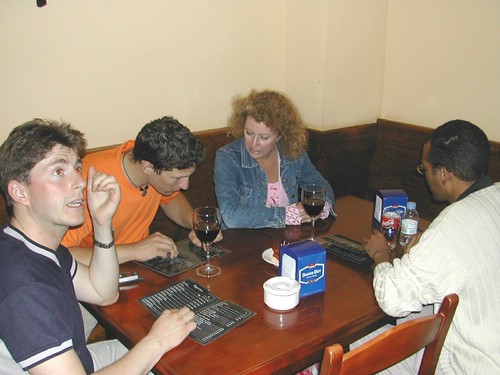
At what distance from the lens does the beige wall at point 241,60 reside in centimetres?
232

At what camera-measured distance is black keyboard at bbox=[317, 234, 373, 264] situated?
176 centimetres

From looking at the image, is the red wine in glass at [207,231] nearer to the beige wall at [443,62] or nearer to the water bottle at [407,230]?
the water bottle at [407,230]

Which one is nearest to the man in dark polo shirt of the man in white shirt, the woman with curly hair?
the man in white shirt

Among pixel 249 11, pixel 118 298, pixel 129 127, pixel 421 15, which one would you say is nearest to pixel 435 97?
pixel 421 15

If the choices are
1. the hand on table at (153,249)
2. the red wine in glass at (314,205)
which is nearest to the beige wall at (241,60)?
the hand on table at (153,249)

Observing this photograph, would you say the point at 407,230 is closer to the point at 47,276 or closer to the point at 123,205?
the point at 123,205

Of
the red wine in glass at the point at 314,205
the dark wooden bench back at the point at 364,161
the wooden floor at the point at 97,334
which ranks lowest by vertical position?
the wooden floor at the point at 97,334

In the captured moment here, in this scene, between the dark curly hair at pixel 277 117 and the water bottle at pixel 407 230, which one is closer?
the water bottle at pixel 407 230

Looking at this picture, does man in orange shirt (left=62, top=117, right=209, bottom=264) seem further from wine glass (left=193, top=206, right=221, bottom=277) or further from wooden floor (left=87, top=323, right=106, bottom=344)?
wooden floor (left=87, top=323, right=106, bottom=344)

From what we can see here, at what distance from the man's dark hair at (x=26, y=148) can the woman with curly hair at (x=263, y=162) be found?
3.11 feet

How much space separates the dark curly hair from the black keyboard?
0.69 meters

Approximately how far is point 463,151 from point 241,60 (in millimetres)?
1794

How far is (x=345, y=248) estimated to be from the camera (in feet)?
6.03

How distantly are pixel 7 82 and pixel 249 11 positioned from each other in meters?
1.54
